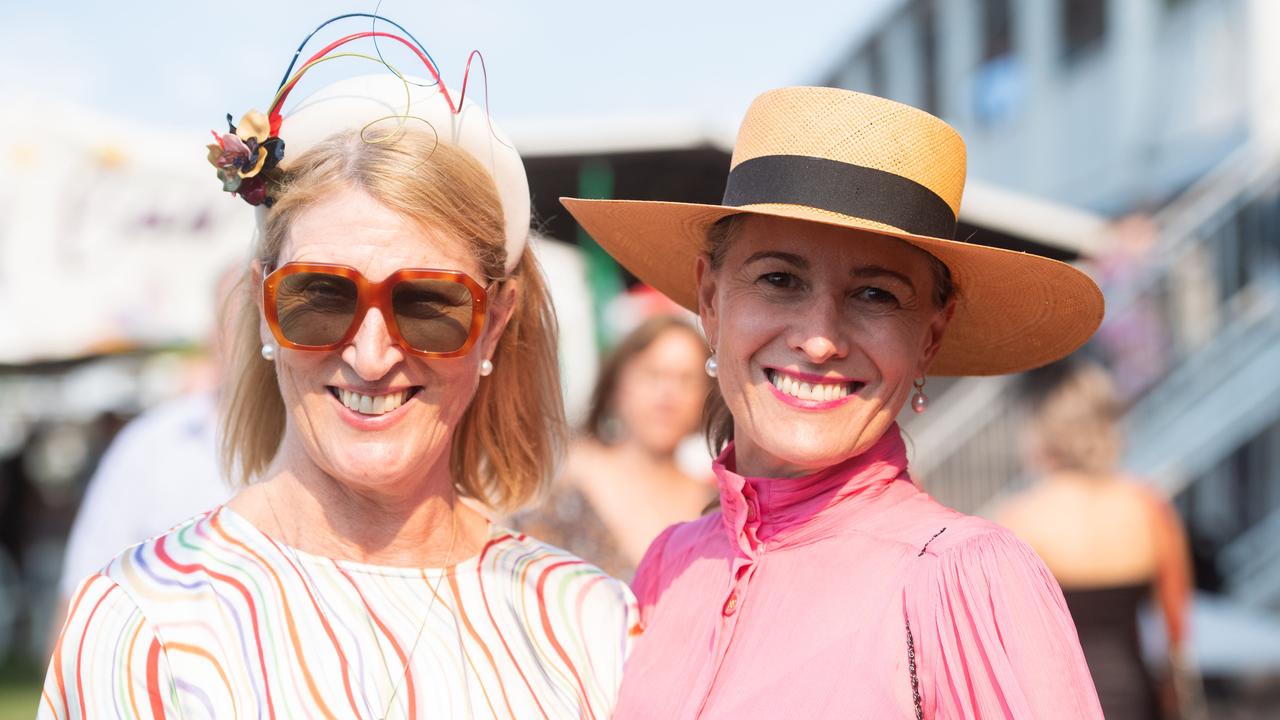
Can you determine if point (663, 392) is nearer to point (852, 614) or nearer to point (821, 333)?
point (821, 333)

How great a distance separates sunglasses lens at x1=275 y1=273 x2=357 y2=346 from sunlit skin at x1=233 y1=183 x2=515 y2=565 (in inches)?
1.3

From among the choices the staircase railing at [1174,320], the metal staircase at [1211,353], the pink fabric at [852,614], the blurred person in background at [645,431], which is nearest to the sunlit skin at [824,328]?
the pink fabric at [852,614]

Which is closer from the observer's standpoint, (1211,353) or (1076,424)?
(1076,424)

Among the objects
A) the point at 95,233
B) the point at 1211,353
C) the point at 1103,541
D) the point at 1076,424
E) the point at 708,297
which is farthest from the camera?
the point at 1211,353

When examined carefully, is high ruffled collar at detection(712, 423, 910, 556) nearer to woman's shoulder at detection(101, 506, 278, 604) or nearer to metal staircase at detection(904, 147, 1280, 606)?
woman's shoulder at detection(101, 506, 278, 604)

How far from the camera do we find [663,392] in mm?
5746

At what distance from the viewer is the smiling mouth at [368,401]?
→ 2.24 m

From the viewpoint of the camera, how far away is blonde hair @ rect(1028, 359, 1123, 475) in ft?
18.1

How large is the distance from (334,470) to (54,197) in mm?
7142

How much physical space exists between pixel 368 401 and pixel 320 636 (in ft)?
1.33

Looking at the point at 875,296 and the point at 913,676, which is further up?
the point at 875,296

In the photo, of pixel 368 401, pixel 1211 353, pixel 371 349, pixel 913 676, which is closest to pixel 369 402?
pixel 368 401

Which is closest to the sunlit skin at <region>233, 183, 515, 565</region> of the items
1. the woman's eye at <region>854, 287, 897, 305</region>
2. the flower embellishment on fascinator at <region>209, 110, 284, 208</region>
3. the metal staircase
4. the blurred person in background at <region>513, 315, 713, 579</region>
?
the flower embellishment on fascinator at <region>209, 110, 284, 208</region>

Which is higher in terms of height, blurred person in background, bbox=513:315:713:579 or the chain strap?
the chain strap
